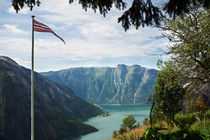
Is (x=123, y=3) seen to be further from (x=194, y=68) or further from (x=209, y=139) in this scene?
(x=194, y=68)

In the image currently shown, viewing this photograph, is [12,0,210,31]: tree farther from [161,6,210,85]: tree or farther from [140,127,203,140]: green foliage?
[161,6,210,85]: tree

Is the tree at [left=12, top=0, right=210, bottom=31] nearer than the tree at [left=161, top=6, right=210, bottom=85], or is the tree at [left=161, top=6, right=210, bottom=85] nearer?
the tree at [left=12, top=0, right=210, bottom=31]

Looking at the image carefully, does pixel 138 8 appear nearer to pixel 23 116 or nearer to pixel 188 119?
pixel 188 119

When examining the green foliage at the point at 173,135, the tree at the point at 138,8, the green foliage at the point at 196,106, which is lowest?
the green foliage at the point at 196,106

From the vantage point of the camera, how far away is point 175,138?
186cm

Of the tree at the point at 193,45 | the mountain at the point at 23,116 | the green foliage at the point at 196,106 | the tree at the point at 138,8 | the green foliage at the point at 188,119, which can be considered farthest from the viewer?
the mountain at the point at 23,116

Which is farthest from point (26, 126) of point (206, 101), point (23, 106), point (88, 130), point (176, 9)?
point (176, 9)

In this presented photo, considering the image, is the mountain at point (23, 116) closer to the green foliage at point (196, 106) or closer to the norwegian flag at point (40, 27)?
the green foliage at point (196, 106)

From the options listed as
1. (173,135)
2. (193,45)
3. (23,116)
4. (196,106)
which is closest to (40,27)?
(193,45)

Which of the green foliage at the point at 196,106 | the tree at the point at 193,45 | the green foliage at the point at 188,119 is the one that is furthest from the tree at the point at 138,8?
the green foliage at the point at 196,106

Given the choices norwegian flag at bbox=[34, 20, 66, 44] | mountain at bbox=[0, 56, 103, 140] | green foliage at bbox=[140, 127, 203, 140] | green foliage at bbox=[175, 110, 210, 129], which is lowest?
mountain at bbox=[0, 56, 103, 140]

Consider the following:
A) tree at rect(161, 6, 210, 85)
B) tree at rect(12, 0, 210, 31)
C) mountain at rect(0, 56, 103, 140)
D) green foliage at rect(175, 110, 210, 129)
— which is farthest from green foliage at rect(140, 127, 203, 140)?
mountain at rect(0, 56, 103, 140)

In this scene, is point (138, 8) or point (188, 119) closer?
point (138, 8)

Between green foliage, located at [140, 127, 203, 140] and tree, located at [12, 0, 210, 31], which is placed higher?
tree, located at [12, 0, 210, 31]
